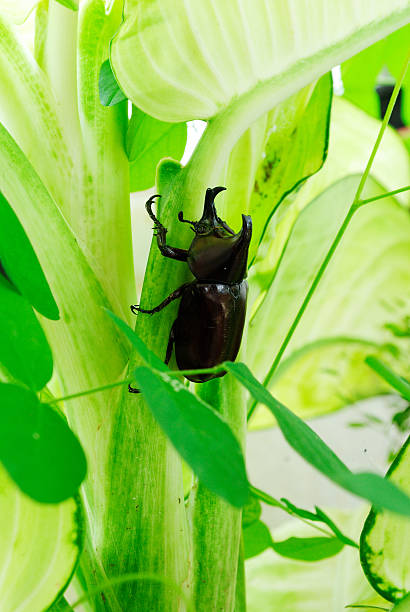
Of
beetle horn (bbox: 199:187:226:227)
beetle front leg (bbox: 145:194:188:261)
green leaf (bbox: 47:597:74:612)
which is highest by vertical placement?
beetle horn (bbox: 199:187:226:227)

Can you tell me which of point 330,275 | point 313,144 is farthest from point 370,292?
point 313,144

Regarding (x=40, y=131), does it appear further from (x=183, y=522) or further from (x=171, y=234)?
(x=183, y=522)

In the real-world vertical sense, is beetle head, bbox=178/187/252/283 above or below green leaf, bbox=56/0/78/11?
below

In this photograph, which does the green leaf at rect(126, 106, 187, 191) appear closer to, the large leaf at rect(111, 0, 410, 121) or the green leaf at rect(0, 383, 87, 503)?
the large leaf at rect(111, 0, 410, 121)

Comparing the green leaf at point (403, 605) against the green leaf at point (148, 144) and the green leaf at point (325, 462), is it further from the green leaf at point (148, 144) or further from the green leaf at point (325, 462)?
the green leaf at point (148, 144)

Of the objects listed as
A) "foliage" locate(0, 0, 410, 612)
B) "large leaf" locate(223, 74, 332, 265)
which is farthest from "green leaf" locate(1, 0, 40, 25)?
"large leaf" locate(223, 74, 332, 265)

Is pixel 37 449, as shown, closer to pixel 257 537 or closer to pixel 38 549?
pixel 38 549

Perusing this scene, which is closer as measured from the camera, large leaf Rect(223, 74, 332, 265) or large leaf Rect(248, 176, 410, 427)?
large leaf Rect(223, 74, 332, 265)

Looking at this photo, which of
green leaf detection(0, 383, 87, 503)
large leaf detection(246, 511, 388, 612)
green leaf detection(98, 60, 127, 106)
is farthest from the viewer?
large leaf detection(246, 511, 388, 612)
